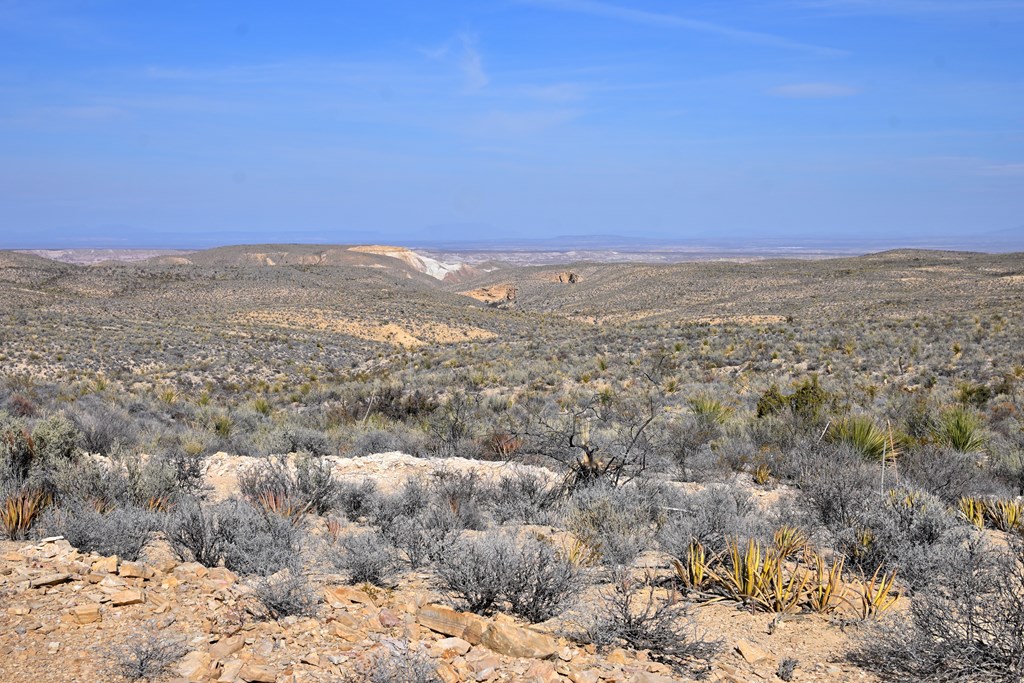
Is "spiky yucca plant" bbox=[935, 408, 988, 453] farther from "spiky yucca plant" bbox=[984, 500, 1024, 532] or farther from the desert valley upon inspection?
"spiky yucca plant" bbox=[984, 500, 1024, 532]

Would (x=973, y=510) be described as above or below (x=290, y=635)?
below

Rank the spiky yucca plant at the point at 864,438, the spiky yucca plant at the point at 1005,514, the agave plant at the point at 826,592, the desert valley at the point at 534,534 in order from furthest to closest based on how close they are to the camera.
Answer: the spiky yucca plant at the point at 864,438 → the spiky yucca plant at the point at 1005,514 → the agave plant at the point at 826,592 → the desert valley at the point at 534,534

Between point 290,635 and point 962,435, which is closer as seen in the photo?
point 290,635

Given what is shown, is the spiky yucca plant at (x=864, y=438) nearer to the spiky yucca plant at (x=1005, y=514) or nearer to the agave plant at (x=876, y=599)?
the spiky yucca plant at (x=1005, y=514)

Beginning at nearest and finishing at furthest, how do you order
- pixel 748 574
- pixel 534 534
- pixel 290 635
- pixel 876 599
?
1. pixel 290 635
2. pixel 876 599
3. pixel 748 574
4. pixel 534 534

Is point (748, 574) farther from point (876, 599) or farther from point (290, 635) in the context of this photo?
point (290, 635)

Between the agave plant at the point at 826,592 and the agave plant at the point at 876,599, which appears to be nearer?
the agave plant at the point at 876,599

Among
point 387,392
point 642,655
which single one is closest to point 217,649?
point 642,655

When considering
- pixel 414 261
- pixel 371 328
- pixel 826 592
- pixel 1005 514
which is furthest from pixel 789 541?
pixel 414 261

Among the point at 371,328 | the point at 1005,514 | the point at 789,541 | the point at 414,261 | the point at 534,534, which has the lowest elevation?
the point at 371,328

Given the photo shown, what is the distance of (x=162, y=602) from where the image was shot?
182 inches

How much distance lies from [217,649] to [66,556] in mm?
1669

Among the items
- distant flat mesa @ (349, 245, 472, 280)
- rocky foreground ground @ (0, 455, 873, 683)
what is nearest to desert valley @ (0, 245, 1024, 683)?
rocky foreground ground @ (0, 455, 873, 683)

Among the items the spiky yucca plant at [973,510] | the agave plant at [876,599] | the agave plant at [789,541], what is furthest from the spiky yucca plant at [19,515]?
the spiky yucca plant at [973,510]
